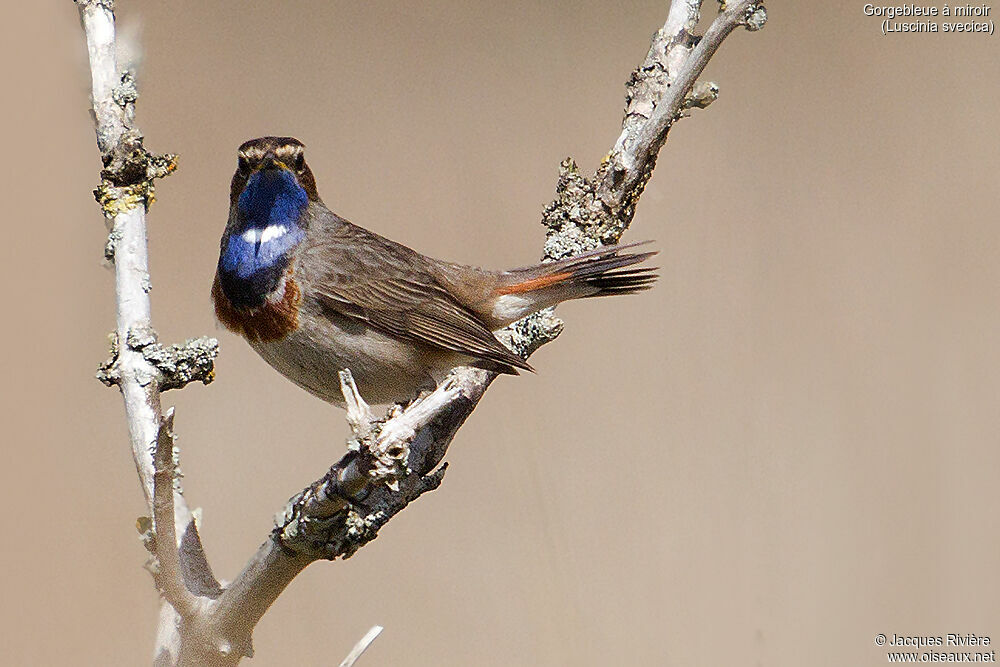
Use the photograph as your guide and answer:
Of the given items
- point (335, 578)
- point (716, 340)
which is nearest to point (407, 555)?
point (335, 578)

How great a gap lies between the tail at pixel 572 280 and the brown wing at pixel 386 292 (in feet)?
0.47

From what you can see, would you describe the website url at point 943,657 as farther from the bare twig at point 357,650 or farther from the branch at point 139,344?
the branch at point 139,344

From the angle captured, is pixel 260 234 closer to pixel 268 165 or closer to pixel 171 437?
pixel 268 165

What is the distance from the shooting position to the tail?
3781 mm

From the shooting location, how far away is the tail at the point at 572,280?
149 inches

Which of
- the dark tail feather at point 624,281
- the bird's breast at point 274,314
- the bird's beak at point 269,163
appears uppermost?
the bird's beak at point 269,163

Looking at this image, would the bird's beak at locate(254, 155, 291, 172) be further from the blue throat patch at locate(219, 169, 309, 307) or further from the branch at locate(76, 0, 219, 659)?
the branch at locate(76, 0, 219, 659)

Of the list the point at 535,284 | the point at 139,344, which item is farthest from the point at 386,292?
the point at 139,344

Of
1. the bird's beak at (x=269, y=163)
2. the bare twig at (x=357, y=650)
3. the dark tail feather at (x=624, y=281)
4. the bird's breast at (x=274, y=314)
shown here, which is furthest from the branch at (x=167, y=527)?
the dark tail feather at (x=624, y=281)

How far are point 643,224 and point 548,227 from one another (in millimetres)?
2264

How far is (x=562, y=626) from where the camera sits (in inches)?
174

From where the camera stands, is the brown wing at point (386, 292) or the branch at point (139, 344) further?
the brown wing at point (386, 292)

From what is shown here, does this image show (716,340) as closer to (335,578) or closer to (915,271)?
(915,271)

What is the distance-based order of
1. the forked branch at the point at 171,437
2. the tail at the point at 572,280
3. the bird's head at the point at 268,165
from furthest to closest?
1. the tail at the point at 572,280
2. the bird's head at the point at 268,165
3. the forked branch at the point at 171,437
